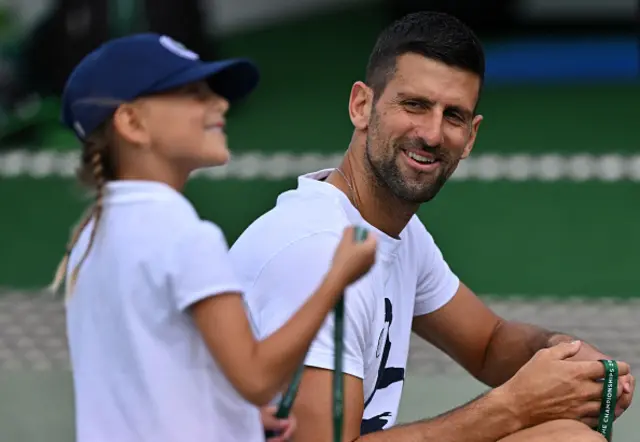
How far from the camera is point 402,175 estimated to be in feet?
12.2

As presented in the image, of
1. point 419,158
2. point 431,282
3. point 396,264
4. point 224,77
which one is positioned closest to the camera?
point 224,77

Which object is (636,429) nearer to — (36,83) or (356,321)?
(356,321)

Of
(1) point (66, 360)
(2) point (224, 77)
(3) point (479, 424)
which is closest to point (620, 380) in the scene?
(3) point (479, 424)

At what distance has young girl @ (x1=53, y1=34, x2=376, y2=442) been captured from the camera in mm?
2834

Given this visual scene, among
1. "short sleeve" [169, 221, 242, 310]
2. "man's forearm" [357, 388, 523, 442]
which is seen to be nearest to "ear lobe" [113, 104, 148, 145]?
"short sleeve" [169, 221, 242, 310]

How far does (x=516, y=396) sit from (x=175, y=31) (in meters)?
8.69

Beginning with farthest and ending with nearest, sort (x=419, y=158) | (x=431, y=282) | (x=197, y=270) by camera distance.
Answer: (x=431, y=282), (x=419, y=158), (x=197, y=270)

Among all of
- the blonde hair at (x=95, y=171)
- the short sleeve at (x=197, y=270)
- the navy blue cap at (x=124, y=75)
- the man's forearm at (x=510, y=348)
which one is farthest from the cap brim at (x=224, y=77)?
the man's forearm at (x=510, y=348)

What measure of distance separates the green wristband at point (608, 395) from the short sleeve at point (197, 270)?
1153 mm

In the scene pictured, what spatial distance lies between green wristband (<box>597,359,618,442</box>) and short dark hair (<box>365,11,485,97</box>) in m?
0.82

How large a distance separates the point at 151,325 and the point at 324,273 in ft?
2.12

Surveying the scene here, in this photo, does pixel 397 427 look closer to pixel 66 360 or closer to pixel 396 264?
pixel 396 264

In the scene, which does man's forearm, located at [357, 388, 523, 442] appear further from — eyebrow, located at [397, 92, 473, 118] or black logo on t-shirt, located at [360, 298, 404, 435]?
eyebrow, located at [397, 92, 473, 118]

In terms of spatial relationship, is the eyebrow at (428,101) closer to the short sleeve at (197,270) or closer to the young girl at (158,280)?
the young girl at (158,280)
